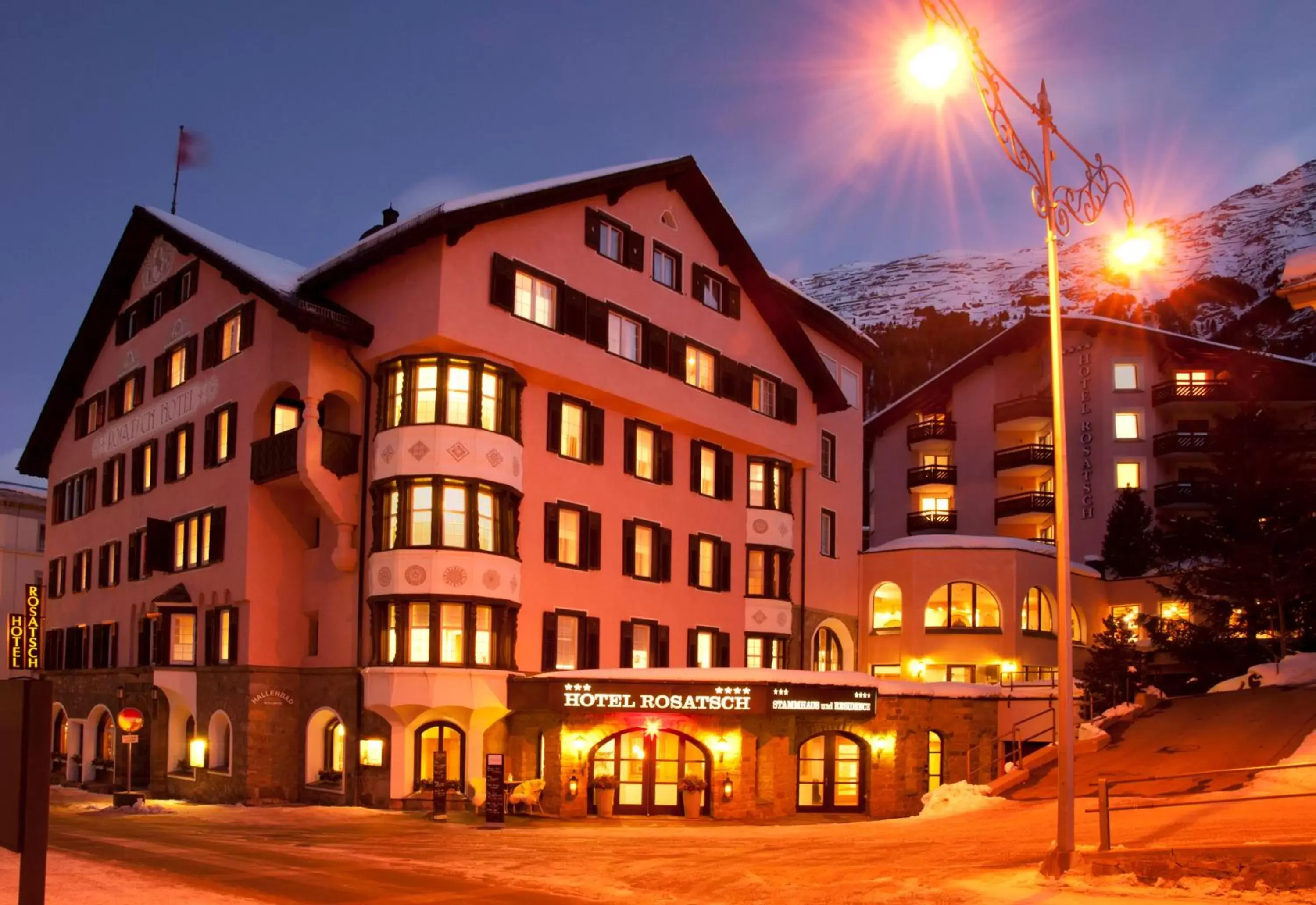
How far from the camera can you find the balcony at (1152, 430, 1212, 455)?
68500 mm

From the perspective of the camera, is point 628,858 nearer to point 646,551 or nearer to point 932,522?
point 646,551

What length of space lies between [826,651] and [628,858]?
29.0 m

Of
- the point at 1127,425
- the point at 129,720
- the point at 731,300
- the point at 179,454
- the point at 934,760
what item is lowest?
the point at 934,760

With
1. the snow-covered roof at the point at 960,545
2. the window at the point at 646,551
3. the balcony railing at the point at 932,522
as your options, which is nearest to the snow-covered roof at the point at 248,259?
the window at the point at 646,551

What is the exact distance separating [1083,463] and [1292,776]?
4269 centimetres

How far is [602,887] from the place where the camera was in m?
21.2

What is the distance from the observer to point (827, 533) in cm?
5359

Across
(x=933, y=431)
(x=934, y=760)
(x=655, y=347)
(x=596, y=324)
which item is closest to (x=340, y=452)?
(x=596, y=324)

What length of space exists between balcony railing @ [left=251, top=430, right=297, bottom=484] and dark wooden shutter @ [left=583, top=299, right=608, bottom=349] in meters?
9.27

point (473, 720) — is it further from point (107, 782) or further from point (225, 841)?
point (107, 782)

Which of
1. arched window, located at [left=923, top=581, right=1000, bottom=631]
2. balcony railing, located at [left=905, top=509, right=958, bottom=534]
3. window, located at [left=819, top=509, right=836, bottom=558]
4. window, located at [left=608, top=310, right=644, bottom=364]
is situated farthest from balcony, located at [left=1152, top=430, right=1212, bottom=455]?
window, located at [left=608, top=310, right=644, bottom=364]

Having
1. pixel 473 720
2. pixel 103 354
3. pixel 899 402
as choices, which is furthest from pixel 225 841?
pixel 899 402

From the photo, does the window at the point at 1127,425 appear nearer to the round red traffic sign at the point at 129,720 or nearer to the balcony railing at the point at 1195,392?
the balcony railing at the point at 1195,392

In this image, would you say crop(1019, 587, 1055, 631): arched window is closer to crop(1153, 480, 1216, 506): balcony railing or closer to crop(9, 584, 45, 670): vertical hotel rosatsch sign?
crop(1153, 480, 1216, 506): balcony railing
